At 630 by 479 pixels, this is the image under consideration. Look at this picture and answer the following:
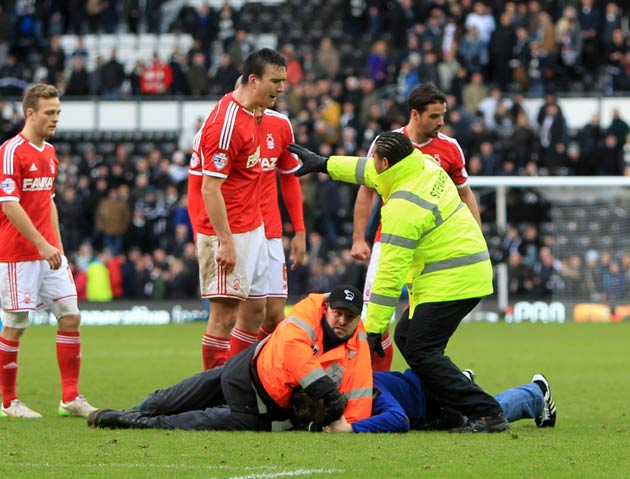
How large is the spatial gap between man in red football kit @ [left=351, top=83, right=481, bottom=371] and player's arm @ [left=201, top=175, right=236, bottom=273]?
4.13ft

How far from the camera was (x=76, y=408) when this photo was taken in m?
11.5

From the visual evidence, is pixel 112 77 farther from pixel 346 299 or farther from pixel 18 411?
pixel 346 299

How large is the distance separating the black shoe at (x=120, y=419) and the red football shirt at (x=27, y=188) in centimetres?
189

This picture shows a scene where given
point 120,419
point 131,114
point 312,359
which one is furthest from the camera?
point 131,114

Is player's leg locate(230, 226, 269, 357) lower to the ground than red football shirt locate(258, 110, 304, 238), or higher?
lower

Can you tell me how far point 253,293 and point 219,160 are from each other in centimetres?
133

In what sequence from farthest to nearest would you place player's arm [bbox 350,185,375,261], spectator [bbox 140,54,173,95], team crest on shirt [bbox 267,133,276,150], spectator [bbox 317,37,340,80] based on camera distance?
spectator [bbox 140,54,173,95], spectator [bbox 317,37,340,80], player's arm [bbox 350,185,375,261], team crest on shirt [bbox 267,133,276,150]

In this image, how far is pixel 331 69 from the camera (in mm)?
33781

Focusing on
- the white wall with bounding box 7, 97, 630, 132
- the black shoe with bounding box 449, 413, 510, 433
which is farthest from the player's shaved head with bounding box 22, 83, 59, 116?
the white wall with bounding box 7, 97, 630, 132

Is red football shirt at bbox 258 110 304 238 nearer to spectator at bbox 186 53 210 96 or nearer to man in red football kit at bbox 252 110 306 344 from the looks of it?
man in red football kit at bbox 252 110 306 344

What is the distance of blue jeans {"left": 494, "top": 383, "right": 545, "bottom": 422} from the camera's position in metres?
10.5

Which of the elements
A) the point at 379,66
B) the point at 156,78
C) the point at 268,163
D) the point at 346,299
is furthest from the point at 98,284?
the point at 346,299

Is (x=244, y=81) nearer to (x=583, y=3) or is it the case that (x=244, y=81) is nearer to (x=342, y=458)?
(x=342, y=458)

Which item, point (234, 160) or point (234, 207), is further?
point (234, 207)
